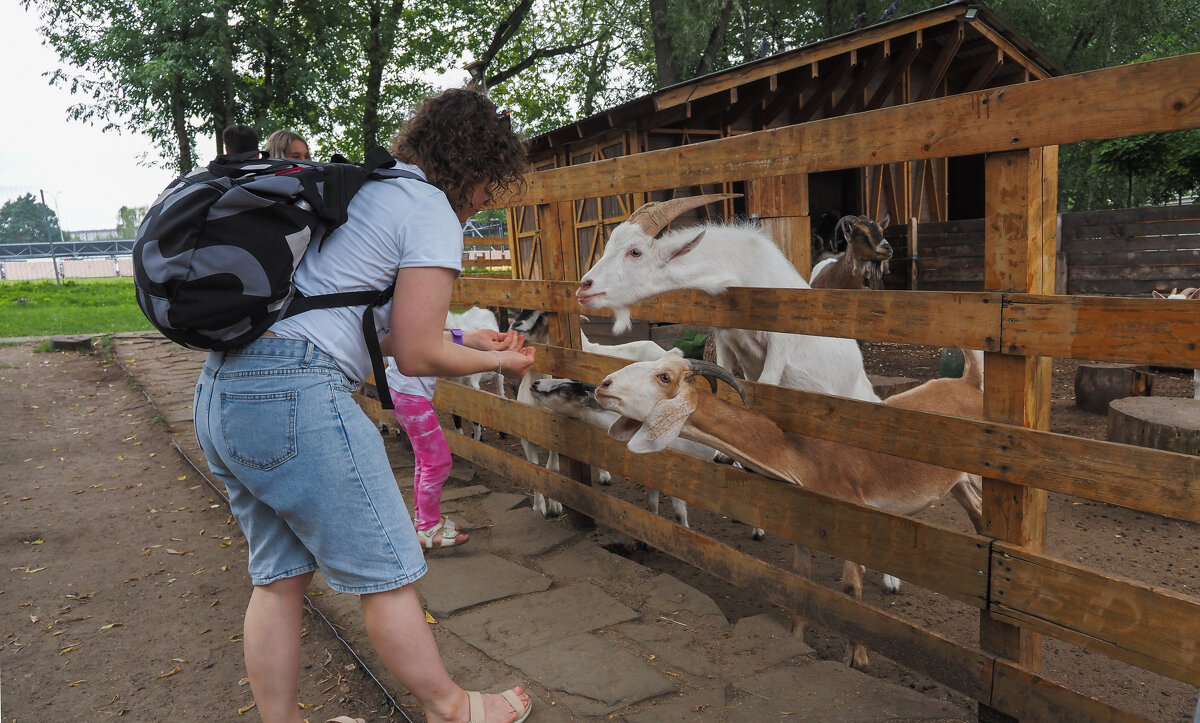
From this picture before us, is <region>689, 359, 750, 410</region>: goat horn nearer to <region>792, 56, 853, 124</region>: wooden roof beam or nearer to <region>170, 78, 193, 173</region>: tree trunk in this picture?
<region>792, 56, 853, 124</region>: wooden roof beam

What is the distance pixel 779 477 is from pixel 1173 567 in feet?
8.69

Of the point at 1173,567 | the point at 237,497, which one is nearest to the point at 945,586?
the point at 237,497

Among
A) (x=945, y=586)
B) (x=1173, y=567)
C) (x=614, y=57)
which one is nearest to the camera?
(x=945, y=586)

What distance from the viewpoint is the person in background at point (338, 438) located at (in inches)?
74.5

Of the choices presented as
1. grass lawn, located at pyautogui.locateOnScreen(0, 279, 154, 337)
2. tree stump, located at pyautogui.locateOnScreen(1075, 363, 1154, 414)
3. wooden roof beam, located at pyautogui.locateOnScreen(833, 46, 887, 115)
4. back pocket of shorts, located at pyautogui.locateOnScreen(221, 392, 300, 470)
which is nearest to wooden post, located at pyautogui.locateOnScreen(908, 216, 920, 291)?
wooden roof beam, located at pyautogui.locateOnScreen(833, 46, 887, 115)

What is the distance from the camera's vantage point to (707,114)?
12812 millimetres

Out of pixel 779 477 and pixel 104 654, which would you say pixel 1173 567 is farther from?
pixel 104 654

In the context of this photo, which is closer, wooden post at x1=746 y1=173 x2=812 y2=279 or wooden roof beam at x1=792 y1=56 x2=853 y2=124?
wooden post at x1=746 y1=173 x2=812 y2=279

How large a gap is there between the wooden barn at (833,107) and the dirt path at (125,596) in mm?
5805

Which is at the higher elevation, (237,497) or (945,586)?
(237,497)

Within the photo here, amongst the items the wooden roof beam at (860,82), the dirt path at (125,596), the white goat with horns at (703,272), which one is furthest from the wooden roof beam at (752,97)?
the dirt path at (125,596)

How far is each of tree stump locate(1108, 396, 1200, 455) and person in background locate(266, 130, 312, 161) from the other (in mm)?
5417

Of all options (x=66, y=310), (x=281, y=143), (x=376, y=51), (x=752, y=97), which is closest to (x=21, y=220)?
(x=66, y=310)

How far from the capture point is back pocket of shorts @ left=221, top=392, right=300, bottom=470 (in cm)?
187
